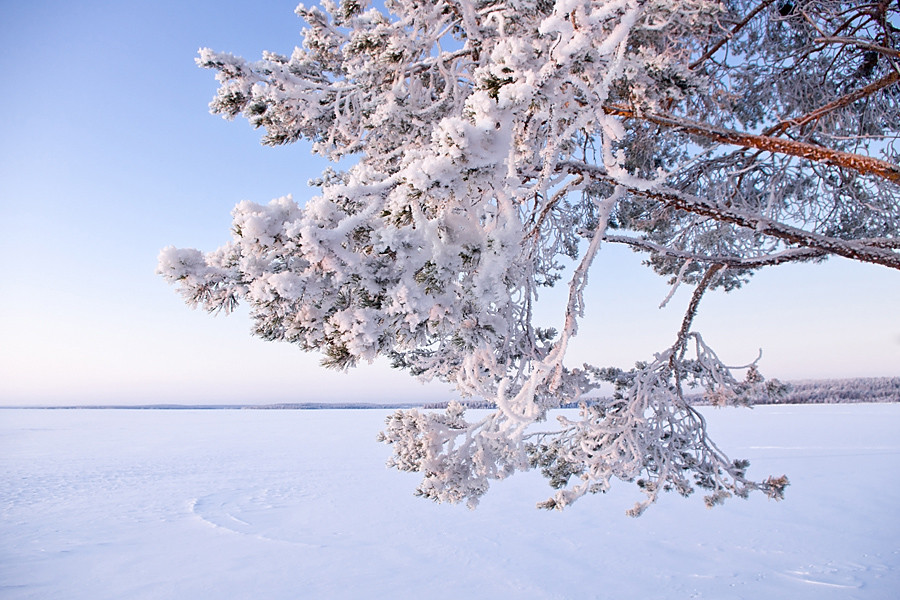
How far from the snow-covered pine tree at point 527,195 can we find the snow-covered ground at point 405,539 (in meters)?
4.54

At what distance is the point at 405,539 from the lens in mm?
10523

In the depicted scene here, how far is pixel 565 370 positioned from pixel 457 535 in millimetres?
7799

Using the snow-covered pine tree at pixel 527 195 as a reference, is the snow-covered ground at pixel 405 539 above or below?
below

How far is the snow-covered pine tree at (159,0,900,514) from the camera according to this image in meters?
2.22

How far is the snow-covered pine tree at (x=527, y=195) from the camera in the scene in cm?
222

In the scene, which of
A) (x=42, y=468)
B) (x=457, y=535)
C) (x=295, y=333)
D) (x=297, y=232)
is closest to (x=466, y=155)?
(x=297, y=232)

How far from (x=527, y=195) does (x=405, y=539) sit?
9772 millimetres

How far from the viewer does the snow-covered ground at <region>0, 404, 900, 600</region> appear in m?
8.07

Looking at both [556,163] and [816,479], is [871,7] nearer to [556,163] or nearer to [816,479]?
[556,163]

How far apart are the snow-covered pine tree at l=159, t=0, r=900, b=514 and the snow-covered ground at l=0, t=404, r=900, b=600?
454 centimetres

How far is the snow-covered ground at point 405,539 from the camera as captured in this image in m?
8.07

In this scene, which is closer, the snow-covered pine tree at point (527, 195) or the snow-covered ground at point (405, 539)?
the snow-covered pine tree at point (527, 195)

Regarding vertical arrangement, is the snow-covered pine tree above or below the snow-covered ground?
above

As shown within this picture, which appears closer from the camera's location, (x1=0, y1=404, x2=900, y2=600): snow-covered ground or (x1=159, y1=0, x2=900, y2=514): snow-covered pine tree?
(x1=159, y1=0, x2=900, y2=514): snow-covered pine tree
